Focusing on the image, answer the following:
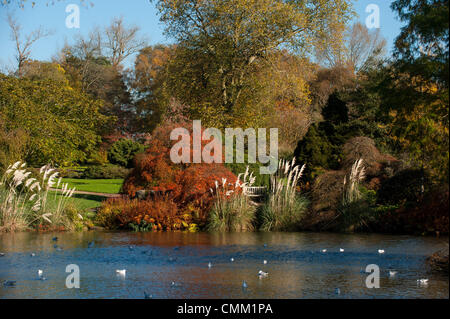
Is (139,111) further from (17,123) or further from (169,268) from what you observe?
(169,268)

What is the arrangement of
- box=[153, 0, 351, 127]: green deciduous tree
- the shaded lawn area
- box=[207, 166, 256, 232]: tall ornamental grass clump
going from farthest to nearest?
box=[153, 0, 351, 127]: green deciduous tree, the shaded lawn area, box=[207, 166, 256, 232]: tall ornamental grass clump

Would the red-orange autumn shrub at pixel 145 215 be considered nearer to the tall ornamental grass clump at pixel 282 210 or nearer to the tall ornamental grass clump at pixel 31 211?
the tall ornamental grass clump at pixel 31 211

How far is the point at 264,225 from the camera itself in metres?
14.4

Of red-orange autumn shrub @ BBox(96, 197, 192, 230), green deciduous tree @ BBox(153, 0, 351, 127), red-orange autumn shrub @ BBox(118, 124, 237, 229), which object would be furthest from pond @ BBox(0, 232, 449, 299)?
green deciduous tree @ BBox(153, 0, 351, 127)

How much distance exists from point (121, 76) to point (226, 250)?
39.1 meters

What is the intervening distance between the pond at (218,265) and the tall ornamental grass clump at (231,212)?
0.65 metres

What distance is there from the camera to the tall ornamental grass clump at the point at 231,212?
14.3 m

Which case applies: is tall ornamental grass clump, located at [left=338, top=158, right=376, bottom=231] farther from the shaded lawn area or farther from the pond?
the shaded lawn area

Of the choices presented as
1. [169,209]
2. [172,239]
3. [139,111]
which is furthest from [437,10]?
[139,111]

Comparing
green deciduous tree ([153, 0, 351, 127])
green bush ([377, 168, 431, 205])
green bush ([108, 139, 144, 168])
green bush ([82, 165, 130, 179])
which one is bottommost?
green bush ([377, 168, 431, 205])

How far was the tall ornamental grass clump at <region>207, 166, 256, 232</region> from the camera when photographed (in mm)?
14258

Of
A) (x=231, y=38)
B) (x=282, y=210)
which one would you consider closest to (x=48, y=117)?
(x=231, y=38)

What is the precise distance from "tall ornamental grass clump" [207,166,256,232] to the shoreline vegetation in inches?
1.2

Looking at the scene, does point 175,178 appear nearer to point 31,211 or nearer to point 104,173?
point 31,211
